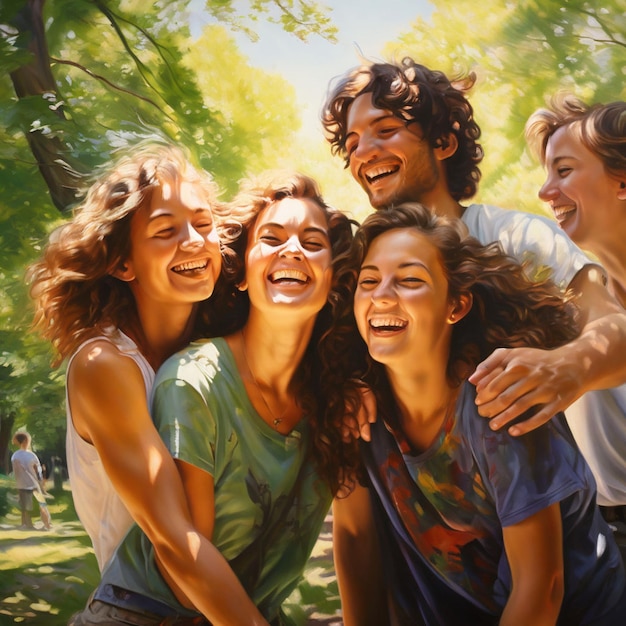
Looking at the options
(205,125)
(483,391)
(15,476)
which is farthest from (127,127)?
(483,391)

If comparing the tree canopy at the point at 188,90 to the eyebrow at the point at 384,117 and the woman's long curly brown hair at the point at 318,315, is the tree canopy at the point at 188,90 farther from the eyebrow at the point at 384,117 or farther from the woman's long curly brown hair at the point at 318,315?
the eyebrow at the point at 384,117

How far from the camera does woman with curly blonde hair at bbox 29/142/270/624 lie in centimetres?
323

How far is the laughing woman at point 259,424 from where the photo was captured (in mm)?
3270

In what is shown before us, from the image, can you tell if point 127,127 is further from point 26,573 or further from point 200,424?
point 26,573

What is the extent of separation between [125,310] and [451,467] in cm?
143

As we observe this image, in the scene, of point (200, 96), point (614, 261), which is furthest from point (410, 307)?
point (200, 96)

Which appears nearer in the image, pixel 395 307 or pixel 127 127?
pixel 395 307

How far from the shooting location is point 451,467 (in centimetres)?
324

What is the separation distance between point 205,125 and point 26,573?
210 centimetres

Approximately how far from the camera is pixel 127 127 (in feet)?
12.2

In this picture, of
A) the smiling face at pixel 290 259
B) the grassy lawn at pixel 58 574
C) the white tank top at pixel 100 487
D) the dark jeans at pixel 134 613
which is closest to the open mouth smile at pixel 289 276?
the smiling face at pixel 290 259

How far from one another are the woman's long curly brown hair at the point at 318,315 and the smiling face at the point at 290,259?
0.04m

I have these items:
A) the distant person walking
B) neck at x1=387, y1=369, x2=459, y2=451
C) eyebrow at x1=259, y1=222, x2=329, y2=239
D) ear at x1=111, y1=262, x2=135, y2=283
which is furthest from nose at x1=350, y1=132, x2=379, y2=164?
the distant person walking

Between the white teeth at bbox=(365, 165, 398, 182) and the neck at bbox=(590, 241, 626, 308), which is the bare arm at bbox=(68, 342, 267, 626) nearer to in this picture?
the white teeth at bbox=(365, 165, 398, 182)
